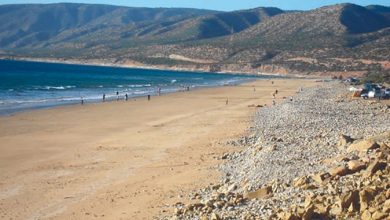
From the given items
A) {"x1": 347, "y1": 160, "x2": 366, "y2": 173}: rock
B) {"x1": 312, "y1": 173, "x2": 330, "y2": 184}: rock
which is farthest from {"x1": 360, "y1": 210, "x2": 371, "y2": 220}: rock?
{"x1": 347, "y1": 160, "x2": 366, "y2": 173}: rock

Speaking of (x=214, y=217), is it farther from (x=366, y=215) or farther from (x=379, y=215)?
(x=379, y=215)

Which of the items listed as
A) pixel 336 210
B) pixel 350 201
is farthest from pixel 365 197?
pixel 336 210

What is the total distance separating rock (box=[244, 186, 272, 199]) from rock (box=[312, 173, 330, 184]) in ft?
3.69

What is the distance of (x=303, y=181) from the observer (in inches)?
510

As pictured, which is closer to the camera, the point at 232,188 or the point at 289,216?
the point at 289,216

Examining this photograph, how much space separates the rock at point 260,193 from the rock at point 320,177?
1.12 meters

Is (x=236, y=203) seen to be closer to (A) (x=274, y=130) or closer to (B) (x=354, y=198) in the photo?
(B) (x=354, y=198)

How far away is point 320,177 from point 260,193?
147 centimetres

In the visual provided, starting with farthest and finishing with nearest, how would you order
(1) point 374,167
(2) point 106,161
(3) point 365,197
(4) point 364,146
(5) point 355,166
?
(2) point 106,161
(4) point 364,146
(5) point 355,166
(1) point 374,167
(3) point 365,197

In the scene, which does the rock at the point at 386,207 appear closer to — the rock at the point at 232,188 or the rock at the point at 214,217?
the rock at the point at 214,217

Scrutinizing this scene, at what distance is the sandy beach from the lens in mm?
15195

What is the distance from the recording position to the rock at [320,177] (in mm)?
12781

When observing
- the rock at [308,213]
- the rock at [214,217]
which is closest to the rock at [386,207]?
the rock at [308,213]

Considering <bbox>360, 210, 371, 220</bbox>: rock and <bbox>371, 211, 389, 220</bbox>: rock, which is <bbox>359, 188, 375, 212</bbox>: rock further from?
<bbox>371, 211, 389, 220</bbox>: rock
